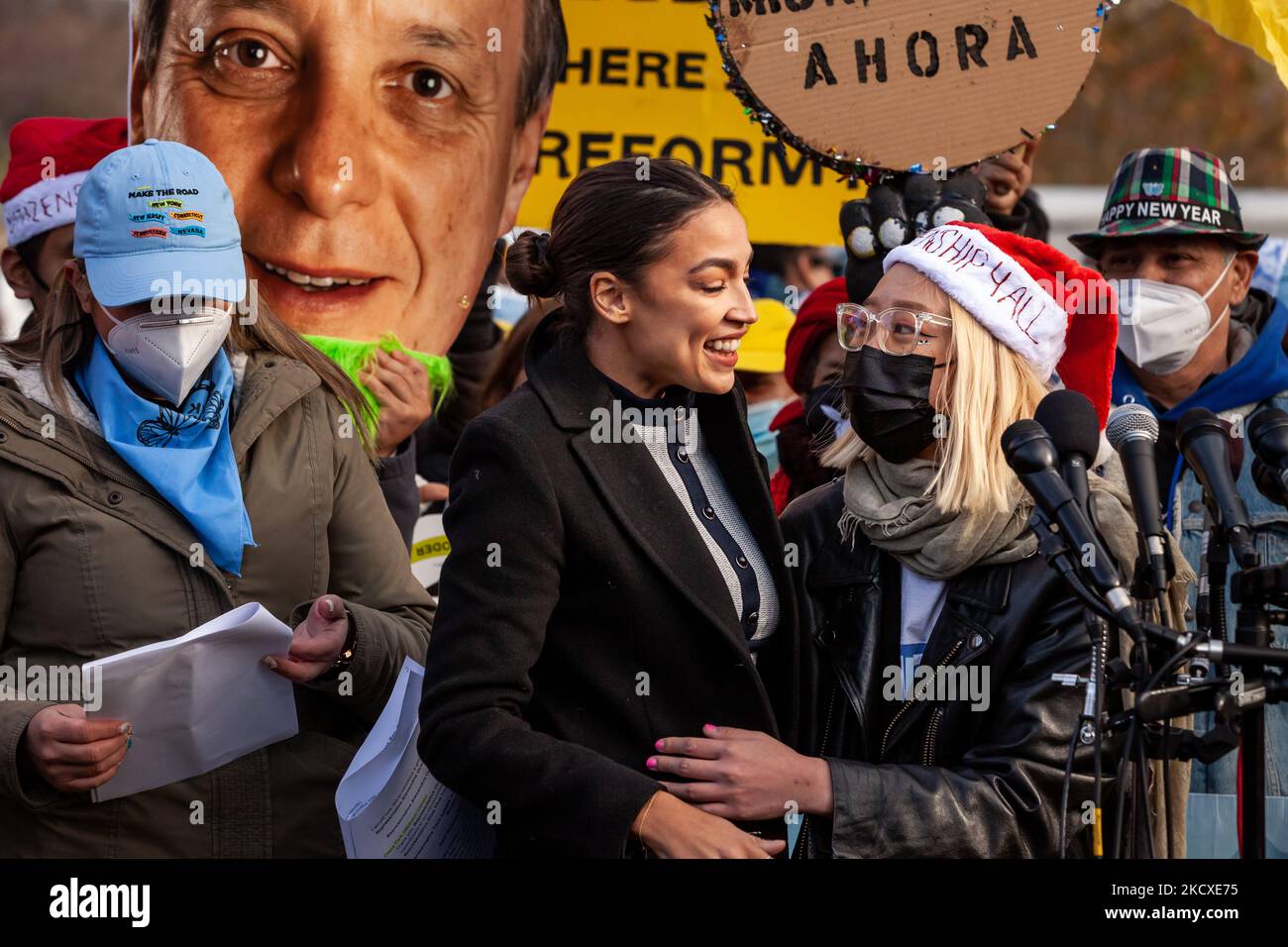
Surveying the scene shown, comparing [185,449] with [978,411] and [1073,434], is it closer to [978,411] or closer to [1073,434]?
[978,411]

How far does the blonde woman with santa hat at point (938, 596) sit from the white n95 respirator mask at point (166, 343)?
1.21 metres

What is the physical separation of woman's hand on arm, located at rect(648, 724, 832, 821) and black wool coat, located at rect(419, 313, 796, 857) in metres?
0.06

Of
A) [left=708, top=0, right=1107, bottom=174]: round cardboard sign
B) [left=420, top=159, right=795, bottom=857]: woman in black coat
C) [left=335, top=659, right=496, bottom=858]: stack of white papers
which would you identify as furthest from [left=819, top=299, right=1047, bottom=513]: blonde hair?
[left=335, top=659, right=496, bottom=858]: stack of white papers

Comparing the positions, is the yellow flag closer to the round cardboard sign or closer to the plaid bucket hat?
the plaid bucket hat

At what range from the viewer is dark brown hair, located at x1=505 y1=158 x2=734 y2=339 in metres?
3.32

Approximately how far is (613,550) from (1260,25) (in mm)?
3124

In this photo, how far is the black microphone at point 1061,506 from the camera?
2650 millimetres

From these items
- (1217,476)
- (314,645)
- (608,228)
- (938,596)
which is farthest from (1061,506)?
(314,645)

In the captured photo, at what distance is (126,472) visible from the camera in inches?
134

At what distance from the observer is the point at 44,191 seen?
524 cm

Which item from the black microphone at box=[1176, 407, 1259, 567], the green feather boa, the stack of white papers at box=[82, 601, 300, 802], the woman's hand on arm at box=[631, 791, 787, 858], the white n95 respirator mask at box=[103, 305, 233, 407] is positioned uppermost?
the green feather boa

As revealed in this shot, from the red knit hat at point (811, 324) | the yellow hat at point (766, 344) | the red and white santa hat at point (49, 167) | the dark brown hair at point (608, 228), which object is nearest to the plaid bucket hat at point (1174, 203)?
the red knit hat at point (811, 324)

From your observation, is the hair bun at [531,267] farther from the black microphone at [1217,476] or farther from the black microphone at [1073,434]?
the black microphone at [1217,476]
